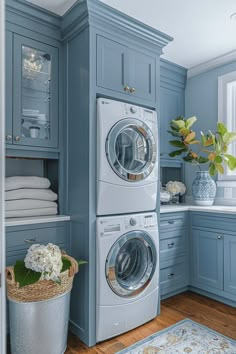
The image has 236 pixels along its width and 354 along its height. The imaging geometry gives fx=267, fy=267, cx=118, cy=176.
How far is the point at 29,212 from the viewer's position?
2.11 metres

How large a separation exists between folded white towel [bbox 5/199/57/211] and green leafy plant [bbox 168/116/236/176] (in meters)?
1.58

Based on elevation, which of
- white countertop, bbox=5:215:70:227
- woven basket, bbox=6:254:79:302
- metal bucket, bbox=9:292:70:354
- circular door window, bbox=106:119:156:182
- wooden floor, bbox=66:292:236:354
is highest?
circular door window, bbox=106:119:156:182

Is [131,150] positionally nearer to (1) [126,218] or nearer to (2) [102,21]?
(1) [126,218]

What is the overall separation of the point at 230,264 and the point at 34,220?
1823 mm

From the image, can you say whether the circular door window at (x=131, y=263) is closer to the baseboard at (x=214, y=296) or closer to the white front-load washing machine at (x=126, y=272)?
the white front-load washing machine at (x=126, y=272)

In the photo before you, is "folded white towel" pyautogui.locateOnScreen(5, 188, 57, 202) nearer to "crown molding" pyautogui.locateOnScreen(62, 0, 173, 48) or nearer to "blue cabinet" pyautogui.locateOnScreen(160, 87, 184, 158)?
"crown molding" pyautogui.locateOnScreen(62, 0, 173, 48)

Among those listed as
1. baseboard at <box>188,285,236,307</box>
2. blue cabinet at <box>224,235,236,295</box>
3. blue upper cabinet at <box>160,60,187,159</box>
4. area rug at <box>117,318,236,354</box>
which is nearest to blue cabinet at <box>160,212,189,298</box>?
baseboard at <box>188,285,236,307</box>

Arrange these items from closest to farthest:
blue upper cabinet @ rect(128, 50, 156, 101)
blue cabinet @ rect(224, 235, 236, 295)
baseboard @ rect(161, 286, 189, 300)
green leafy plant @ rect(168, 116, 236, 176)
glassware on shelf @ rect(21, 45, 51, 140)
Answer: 1. glassware on shelf @ rect(21, 45, 51, 140)
2. blue upper cabinet @ rect(128, 50, 156, 101)
3. blue cabinet @ rect(224, 235, 236, 295)
4. baseboard @ rect(161, 286, 189, 300)
5. green leafy plant @ rect(168, 116, 236, 176)

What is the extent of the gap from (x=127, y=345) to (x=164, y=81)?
8.94 ft

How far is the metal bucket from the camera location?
1.66 m

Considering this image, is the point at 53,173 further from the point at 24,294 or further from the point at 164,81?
the point at 164,81

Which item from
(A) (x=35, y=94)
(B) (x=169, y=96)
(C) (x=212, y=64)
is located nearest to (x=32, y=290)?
(A) (x=35, y=94)

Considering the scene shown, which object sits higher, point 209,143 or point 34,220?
point 209,143

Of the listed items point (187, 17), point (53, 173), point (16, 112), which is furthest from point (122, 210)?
point (187, 17)
